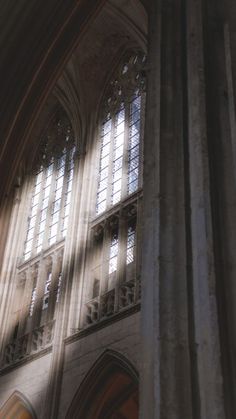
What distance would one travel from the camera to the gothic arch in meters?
11.6

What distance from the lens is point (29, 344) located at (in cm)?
1391

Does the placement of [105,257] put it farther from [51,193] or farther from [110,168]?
[51,193]

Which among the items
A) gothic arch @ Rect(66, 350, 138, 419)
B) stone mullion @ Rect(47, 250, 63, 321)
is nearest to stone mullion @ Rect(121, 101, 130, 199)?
stone mullion @ Rect(47, 250, 63, 321)

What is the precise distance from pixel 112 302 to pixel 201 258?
7.21 metres

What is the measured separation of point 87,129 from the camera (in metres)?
16.3

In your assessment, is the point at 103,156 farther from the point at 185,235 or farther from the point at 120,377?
the point at 185,235

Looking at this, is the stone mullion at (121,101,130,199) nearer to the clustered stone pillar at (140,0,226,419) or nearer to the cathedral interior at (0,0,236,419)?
the cathedral interior at (0,0,236,419)

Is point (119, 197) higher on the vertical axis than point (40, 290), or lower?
higher

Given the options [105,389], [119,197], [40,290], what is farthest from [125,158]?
[105,389]

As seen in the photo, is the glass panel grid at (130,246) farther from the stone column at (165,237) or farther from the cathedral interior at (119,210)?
the stone column at (165,237)

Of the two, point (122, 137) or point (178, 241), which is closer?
point (178, 241)

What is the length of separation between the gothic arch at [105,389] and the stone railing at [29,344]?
5.51 ft

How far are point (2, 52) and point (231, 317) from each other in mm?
8075

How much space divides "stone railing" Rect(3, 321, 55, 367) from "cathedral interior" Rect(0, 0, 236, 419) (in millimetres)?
38
